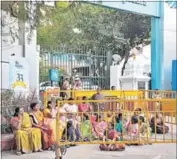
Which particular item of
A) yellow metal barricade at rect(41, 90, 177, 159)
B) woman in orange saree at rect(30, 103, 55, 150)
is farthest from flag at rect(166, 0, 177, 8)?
woman in orange saree at rect(30, 103, 55, 150)

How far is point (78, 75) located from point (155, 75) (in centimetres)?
341

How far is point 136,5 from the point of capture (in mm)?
15250

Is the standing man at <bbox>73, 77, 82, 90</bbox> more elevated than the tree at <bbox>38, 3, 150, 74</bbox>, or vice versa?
the tree at <bbox>38, 3, 150, 74</bbox>

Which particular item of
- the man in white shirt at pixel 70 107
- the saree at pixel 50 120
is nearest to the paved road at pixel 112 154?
the saree at pixel 50 120

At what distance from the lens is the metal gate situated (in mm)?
13512

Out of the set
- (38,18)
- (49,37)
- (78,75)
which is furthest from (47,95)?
(49,37)

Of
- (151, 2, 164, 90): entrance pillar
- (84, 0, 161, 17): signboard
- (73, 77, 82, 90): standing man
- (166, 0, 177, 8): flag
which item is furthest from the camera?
(166, 0, 177, 8): flag

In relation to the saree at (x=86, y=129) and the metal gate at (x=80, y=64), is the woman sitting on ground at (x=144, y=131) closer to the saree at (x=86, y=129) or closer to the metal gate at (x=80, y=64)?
the saree at (x=86, y=129)

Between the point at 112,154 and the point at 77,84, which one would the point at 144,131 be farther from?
the point at 77,84

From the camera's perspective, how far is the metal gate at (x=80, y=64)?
13512 mm

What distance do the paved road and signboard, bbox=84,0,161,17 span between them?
677cm

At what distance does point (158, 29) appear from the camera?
1636 centimetres

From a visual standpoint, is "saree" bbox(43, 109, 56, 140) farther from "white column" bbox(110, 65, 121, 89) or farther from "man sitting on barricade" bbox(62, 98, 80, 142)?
"white column" bbox(110, 65, 121, 89)

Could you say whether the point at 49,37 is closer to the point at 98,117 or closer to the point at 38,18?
the point at 38,18
